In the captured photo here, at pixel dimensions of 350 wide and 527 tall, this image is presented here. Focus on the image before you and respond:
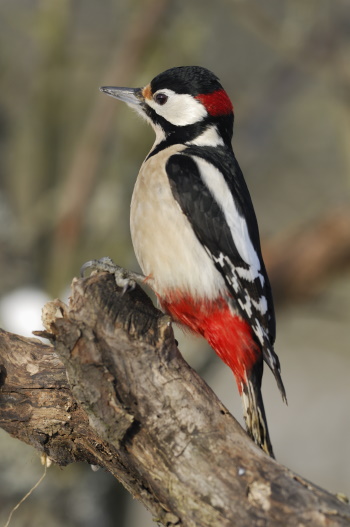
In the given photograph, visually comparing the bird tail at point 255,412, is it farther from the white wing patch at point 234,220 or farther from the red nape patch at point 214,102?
the red nape patch at point 214,102

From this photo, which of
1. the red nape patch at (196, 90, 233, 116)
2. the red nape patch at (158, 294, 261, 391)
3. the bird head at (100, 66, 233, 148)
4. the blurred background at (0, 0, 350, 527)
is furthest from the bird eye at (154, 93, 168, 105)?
the blurred background at (0, 0, 350, 527)

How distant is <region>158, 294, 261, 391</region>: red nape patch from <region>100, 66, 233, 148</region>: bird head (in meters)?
0.75

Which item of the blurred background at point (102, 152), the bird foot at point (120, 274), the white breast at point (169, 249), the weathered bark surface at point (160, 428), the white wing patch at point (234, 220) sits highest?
the blurred background at point (102, 152)

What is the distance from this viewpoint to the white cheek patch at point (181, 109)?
10.5 feet

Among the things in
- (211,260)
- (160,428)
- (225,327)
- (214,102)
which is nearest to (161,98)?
(214,102)

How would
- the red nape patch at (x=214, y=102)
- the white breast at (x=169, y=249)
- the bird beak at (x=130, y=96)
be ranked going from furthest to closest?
the bird beak at (x=130, y=96) → the red nape patch at (x=214, y=102) → the white breast at (x=169, y=249)

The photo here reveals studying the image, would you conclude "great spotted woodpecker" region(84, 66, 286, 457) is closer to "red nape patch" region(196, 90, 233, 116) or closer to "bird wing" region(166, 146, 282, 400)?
"bird wing" region(166, 146, 282, 400)

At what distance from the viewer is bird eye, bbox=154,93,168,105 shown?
327cm

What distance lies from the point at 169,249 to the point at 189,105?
28.4 inches

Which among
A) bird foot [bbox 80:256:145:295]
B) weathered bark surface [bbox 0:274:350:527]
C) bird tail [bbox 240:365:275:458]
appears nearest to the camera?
weathered bark surface [bbox 0:274:350:527]

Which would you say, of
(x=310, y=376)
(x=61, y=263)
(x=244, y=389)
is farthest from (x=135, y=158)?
(x=310, y=376)

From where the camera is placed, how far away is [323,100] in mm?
6867

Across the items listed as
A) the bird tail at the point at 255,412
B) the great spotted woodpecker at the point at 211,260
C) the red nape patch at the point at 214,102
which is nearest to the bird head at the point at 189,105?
the red nape patch at the point at 214,102

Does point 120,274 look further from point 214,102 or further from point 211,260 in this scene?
point 214,102
